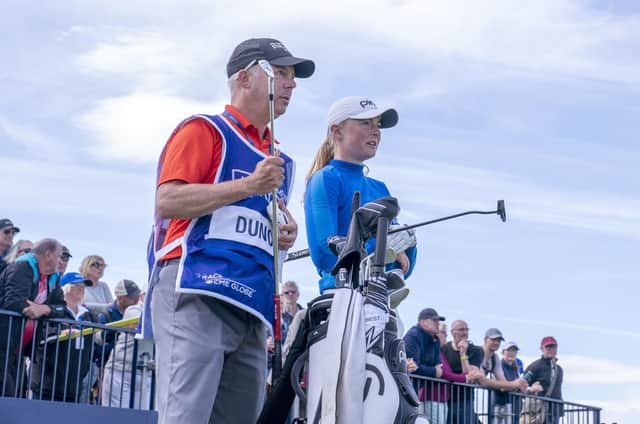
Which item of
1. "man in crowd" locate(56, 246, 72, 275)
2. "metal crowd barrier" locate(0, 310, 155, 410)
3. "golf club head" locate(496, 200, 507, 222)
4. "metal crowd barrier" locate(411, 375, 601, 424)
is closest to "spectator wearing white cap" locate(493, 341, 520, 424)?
"metal crowd barrier" locate(411, 375, 601, 424)

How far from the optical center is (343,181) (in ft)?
16.3

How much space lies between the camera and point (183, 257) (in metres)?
3.70

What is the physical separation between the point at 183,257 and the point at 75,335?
5.71 meters

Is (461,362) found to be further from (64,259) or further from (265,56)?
(265,56)

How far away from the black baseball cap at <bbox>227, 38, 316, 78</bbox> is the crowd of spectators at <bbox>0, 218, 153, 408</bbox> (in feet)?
16.0

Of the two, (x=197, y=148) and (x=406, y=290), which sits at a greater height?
(x=197, y=148)

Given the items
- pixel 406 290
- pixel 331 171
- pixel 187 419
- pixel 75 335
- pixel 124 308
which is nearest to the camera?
pixel 187 419

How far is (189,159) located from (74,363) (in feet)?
19.4

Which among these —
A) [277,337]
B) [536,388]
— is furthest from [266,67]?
[536,388]

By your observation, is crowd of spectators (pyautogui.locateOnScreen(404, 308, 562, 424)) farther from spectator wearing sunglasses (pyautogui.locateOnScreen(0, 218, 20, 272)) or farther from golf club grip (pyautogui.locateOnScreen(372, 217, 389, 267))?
golf club grip (pyautogui.locateOnScreen(372, 217, 389, 267))

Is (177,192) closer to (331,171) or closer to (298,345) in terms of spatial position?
(298,345)

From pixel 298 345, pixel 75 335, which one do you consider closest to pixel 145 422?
pixel 75 335

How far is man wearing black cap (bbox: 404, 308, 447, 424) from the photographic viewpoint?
34.7 feet

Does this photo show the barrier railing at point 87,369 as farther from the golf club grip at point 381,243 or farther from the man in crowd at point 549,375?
the golf club grip at point 381,243
